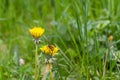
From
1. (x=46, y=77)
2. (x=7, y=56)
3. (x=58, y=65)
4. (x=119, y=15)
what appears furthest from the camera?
(x=119, y=15)

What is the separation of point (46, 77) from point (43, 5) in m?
1.38

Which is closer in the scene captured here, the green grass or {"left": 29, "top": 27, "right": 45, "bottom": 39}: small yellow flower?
{"left": 29, "top": 27, "right": 45, "bottom": 39}: small yellow flower

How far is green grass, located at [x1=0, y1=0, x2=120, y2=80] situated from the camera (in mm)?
1977

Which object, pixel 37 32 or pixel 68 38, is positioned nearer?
pixel 37 32

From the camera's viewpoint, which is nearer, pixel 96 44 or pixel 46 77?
pixel 46 77

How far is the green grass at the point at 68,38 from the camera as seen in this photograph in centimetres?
198

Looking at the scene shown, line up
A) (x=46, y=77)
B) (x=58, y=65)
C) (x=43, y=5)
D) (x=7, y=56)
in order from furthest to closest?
(x=43, y=5) → (x=7, y=56) → (x=58, y=65) → (x=46, y=77)

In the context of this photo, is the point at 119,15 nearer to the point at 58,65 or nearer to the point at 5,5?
the point at 58,65

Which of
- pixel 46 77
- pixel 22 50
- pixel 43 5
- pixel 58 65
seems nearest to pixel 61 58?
pixel 58 65

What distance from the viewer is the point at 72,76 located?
1.95 metres

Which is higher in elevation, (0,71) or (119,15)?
(119,15)

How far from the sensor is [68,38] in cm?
248

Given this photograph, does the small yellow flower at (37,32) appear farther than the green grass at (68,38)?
No

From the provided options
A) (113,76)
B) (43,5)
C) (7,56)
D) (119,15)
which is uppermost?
(43,5)
